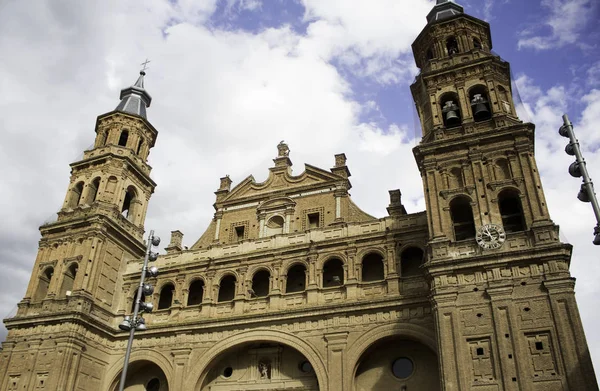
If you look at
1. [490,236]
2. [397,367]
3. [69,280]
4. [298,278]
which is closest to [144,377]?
[69,280]

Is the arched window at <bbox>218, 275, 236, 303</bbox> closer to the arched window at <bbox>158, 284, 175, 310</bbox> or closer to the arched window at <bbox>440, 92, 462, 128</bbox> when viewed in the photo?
the arched window at <bbox>158, 284, 175, 310</bbox>

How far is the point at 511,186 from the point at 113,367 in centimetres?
2164

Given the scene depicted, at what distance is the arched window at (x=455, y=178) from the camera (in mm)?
24281

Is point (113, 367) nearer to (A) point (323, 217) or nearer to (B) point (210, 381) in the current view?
(B) point (210, 381)

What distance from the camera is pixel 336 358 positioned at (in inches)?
940

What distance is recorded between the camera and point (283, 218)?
30297mm

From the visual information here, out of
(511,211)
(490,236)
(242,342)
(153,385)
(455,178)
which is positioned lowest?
(153,385)

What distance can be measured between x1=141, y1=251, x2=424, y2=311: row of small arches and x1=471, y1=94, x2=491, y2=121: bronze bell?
23.2 feet

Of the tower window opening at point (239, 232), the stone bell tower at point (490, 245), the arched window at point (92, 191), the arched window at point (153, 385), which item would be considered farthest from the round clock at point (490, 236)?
the arched window at point (92, 191)

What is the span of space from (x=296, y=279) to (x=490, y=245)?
10.5 metres

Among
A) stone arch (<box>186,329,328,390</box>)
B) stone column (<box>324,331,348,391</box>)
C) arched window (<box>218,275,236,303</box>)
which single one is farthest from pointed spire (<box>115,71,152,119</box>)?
stone column (<box>324,331,348,391</box>)

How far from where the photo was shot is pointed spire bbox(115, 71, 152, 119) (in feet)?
123

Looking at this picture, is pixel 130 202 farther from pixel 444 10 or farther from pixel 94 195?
pixel 444 10

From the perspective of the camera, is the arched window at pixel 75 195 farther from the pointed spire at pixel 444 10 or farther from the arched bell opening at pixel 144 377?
the pointed spire at pixel 444 10
